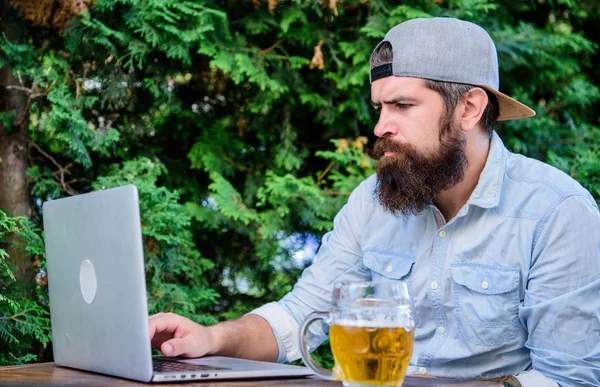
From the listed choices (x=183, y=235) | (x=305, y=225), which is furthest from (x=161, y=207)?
(x=305, y=225)

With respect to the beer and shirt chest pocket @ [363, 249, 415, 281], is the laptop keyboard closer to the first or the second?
the beer

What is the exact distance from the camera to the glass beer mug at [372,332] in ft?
4.24

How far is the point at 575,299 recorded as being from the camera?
1871mm

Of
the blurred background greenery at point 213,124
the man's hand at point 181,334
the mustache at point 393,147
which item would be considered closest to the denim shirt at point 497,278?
the mustache at point 393,147

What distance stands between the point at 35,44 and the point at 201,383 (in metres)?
2.32

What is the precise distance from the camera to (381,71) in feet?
7.34

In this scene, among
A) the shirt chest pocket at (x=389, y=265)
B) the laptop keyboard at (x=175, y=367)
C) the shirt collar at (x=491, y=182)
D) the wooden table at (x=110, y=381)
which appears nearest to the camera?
the wooden table at (x=110, y=381)

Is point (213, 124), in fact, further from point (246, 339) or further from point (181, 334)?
point (181, 334)

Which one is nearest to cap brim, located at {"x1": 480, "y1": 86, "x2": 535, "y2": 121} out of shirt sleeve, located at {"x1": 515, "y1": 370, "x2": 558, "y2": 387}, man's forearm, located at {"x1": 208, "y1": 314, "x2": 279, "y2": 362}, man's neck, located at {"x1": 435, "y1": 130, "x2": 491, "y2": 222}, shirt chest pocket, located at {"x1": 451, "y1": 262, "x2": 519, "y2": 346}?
man's neck, located at {"x1": 435, "y1": 130, "x2": 491, "y2": 222}

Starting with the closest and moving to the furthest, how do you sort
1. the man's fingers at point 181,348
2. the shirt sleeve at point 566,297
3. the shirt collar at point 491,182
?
1. the man's fingers at point 181,348
2. the shirt sleeve at point 566,297
3. the shirt collar at point 491,182

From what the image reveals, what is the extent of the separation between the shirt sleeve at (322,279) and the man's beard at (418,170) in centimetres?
22

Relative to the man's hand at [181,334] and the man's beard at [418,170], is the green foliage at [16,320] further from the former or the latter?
the man's beard at [418,170]

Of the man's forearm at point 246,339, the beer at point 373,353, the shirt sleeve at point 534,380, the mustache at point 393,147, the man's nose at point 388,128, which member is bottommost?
the shirt sleeve at point 534,380

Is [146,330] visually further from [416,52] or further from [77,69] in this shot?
[77,69]
